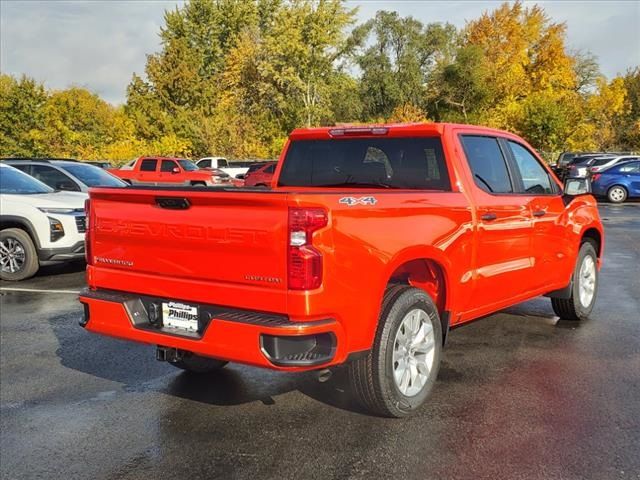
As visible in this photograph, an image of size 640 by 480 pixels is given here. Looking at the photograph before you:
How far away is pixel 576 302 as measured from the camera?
21.8 feet

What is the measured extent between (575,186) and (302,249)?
3.81 meters

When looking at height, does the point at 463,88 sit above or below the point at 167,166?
above

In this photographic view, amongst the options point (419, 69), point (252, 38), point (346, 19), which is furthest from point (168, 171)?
point (419, 69)

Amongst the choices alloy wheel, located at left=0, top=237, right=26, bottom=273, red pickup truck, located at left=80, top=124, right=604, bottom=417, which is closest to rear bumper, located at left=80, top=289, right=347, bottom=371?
red pickup truck, located at left=80, top=124, right=604, bottom=417

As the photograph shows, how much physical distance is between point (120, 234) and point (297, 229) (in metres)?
1.37

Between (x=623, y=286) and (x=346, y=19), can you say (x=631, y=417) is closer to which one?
(x=623, y=286)

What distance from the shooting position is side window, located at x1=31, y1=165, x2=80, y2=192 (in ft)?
40.1

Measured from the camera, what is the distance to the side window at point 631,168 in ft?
81.0

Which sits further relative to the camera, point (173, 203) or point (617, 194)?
point (617, 194)

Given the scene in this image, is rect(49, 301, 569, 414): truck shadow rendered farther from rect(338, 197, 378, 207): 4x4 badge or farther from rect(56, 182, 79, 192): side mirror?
rect(56, 182, 79, 192): side mirror

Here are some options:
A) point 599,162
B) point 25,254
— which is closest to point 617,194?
point 599,162

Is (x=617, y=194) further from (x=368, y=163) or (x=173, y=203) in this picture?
(x=173, y=203)

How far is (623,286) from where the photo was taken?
8711mm

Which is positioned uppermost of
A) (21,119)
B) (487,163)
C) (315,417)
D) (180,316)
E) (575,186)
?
(21,119)
